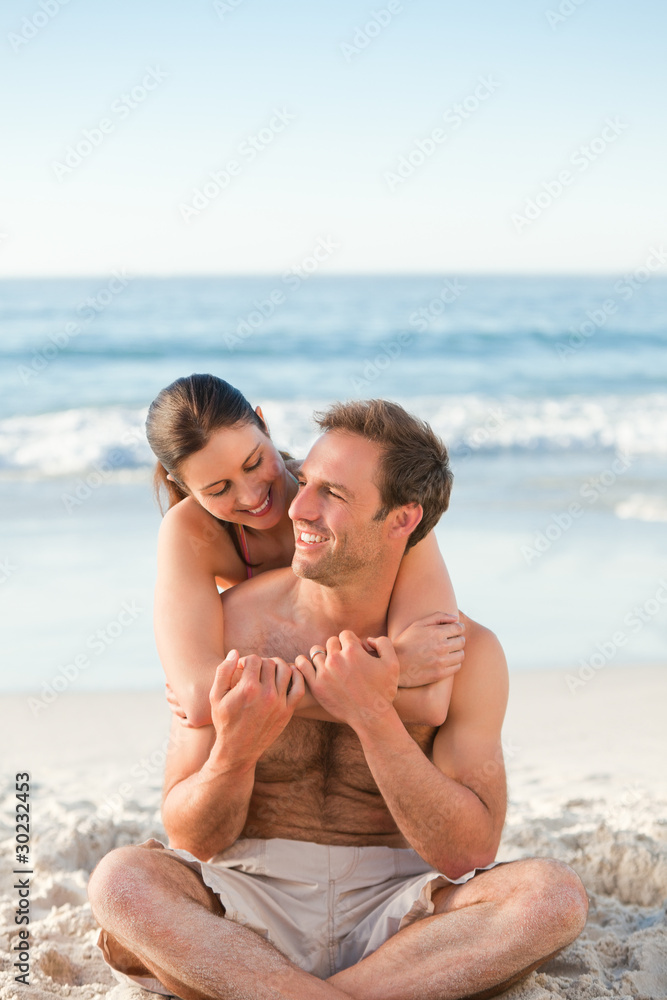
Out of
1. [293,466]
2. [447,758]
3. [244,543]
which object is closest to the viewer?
[447,758]

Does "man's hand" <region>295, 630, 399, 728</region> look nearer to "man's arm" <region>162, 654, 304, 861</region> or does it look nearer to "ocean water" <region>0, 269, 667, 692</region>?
"man's arm" <region>162, 654, 304, 861</region>

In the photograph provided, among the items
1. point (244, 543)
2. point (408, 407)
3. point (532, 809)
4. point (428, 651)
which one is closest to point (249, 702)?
point (428, 651)

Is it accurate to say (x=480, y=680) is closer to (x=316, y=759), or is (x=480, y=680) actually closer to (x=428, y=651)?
(x=428, y=651)

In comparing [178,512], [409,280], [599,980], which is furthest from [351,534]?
[409,280]

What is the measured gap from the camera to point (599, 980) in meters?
3.27

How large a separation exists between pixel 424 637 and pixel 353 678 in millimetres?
357

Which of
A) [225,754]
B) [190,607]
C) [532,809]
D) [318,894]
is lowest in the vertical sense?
[532,809]

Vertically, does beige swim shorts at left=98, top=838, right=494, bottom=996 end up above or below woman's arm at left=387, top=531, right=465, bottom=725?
below

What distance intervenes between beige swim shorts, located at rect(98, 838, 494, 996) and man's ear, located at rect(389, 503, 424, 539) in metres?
1.09

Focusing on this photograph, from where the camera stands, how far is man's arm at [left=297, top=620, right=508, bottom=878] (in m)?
2.87

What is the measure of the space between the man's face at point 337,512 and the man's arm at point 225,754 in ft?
1.48

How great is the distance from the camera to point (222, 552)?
12.4 feet

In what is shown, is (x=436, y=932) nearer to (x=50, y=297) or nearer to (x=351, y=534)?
(x=351, y=534)

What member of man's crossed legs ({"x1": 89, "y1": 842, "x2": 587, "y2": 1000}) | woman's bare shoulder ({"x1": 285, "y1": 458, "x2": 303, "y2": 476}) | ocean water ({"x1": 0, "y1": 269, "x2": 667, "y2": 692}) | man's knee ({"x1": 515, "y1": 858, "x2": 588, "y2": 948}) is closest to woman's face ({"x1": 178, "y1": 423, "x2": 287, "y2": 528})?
woman's bare shoulder ({"x1": 285, "y1": 458, "x2": 303, "y2": 476})
